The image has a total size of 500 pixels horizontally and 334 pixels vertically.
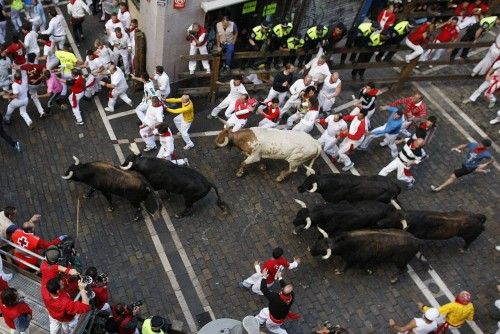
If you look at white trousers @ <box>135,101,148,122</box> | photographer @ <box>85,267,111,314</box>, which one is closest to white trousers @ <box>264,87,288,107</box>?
white trousers @ <box>135,101,148,122</box>

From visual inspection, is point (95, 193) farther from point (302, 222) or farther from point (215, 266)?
point (302, 222)

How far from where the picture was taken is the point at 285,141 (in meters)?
12.4

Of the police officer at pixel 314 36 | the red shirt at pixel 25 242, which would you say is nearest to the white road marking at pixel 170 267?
the red shirt at pixel 25 242

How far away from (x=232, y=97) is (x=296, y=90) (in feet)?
5.79

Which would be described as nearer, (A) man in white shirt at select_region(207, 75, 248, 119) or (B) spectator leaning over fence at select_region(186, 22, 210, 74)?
(A) man in white shirt at select_region(207, 75, 248, 119)

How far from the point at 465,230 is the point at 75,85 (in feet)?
33.3

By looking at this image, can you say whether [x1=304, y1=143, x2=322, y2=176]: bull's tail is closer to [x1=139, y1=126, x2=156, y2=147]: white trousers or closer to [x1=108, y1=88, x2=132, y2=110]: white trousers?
[x1=139, y1=126, x2=156, y2=147]: white trousers

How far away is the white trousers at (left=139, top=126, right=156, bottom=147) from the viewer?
13.0 m

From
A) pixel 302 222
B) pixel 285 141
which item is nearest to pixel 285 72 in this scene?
pixel 285 141

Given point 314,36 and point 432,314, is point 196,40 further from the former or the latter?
point 432,314

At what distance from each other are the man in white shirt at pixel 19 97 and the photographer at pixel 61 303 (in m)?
6.67

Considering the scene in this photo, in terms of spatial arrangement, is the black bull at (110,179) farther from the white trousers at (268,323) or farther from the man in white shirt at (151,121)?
the white trousers at (268,323)

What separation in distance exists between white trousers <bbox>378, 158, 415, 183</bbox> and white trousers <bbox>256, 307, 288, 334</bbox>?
5.16 m

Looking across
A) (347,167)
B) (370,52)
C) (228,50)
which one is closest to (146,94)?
(228,50)
